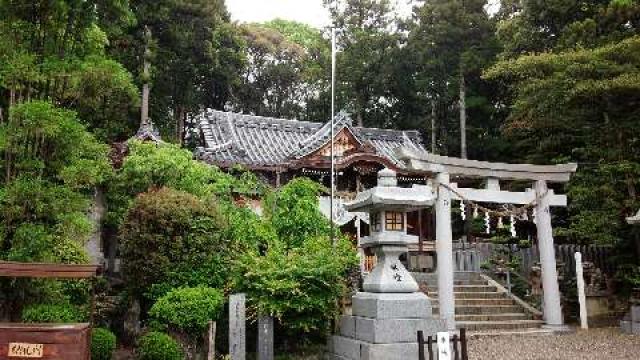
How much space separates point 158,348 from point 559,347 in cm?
854

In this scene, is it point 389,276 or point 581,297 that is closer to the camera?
point 389,276

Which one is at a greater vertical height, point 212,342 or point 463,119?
point 463,119

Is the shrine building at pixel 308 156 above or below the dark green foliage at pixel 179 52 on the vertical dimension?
below

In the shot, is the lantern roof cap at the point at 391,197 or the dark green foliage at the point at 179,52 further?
the dark green foliage at the point at 179,52

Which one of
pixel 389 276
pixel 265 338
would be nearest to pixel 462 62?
pixel 389 276

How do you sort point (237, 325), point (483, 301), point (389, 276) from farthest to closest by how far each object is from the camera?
point (483, 301), point (389, 276), point (237, 325)

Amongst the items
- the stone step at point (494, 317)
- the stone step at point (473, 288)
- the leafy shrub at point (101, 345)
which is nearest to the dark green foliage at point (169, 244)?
the leafy shrub at point (101, 345)

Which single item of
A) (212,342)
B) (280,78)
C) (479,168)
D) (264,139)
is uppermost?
(280,78)

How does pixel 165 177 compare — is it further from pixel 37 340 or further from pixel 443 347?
pixel 443 347

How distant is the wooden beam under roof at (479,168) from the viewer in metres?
13.1

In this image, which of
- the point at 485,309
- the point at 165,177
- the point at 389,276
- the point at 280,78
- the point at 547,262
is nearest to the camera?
the point at 389,276

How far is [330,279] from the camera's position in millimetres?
10461

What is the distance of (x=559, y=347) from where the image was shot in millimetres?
11570

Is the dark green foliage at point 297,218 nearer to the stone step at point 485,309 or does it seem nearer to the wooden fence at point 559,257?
the stone step at point 485,309
